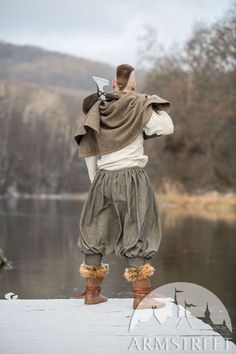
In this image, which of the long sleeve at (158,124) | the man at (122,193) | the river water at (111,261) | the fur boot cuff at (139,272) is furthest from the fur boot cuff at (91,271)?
the river water at (111,261)

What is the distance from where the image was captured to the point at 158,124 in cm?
535

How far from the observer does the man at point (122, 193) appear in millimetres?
5223

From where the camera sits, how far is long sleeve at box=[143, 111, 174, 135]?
17.5 ft

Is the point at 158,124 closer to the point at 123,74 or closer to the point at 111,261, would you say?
the point at 123,74

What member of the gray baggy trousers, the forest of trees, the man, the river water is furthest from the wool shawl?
the forest of trees

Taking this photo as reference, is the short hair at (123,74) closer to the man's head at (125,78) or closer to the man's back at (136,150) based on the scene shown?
the man's head at (125,78)

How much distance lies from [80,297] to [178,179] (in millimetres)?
33007

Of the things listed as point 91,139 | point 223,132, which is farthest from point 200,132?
point 91,139

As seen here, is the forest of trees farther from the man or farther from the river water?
the man

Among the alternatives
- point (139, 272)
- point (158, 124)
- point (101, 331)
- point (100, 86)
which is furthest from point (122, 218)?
point (101, 331)

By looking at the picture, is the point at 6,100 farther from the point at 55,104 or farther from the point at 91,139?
the point at 91,139

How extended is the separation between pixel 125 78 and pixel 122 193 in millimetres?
793

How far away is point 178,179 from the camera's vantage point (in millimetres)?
38469

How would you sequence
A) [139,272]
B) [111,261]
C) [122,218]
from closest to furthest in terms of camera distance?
[139,272] → [122,218] → [111,261]
